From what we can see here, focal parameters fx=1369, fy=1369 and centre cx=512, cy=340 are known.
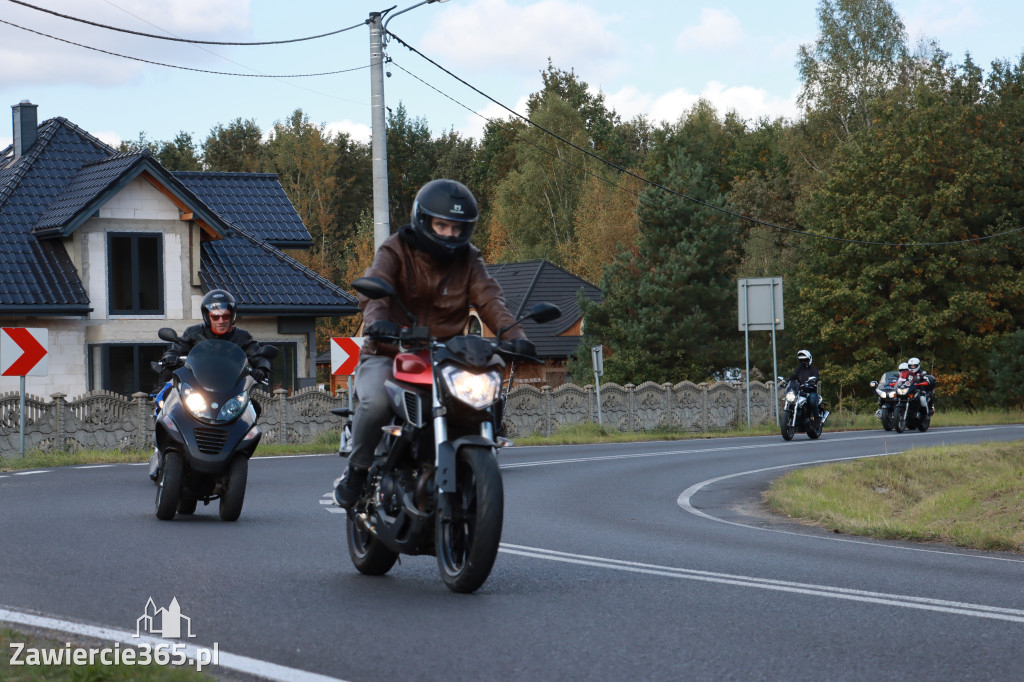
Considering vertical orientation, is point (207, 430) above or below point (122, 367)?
below

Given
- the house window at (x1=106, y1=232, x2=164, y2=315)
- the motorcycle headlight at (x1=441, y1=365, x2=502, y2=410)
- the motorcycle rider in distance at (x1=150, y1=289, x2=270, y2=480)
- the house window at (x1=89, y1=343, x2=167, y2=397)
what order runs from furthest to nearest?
the house window at (x1=106, y1=232, x2=164, y2=315) → the house window at (x1=89, y1=343, x2=167, y2=397) → the motorcycle rider in distance at (x1=150, y1=289, x2=270, y2=480) → the motorcycle headlight at (x1=441, y1=365, x2=502, y2=410)

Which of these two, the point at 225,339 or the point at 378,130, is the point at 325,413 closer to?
the point at 378,130

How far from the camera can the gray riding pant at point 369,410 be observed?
6859 millimetres

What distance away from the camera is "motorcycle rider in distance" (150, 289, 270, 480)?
11.1m

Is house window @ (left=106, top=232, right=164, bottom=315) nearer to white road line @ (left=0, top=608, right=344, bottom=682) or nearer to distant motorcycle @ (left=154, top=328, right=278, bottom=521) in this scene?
distant motorcycle @ (left=154, top=328, right=278, bottom=521)

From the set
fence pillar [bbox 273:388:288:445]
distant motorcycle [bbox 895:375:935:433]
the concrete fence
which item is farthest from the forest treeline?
Result: fence pillar [bbox 273:388:288:445]

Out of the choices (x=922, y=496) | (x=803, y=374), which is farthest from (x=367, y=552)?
(x=803, y=374)

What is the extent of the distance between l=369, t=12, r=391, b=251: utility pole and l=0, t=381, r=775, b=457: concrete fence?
445 centimetres

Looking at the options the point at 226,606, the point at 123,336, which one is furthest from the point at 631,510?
the point at 123,336

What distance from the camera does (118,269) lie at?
30656 millimetres

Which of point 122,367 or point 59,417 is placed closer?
point 59,417

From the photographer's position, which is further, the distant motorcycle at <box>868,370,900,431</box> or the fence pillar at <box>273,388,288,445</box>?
the distant motorcycle at <box>868,370,900,431</box>

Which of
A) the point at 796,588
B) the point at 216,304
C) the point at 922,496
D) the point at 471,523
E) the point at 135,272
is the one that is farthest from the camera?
the point at 135,272

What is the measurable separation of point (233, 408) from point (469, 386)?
4.42 metres
